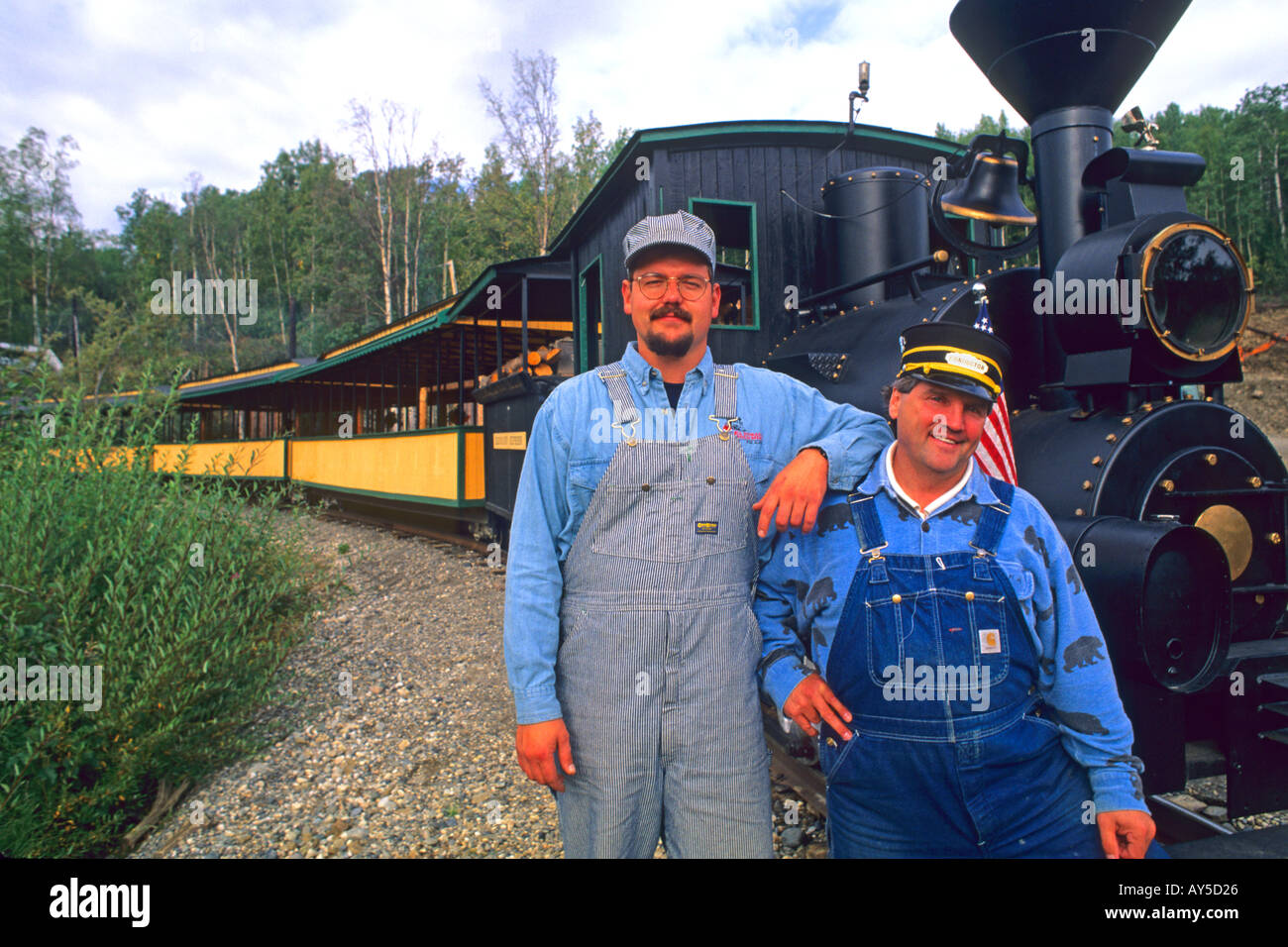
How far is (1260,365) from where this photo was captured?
26734mm

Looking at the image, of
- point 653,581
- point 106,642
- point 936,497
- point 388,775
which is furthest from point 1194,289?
point 106,642

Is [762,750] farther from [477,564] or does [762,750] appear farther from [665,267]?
[477,564]

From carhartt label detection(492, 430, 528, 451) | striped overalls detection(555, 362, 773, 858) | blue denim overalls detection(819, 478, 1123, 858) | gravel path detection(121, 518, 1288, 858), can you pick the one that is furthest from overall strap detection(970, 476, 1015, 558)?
carhartt label detection(492, 430, 528, 451)

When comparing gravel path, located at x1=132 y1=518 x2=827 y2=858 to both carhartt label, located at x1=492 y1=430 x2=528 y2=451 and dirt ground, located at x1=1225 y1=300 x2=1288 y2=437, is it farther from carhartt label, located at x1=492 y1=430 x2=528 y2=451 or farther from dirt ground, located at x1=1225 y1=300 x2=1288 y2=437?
dirt ground, located at x1=1225 y1=300 x2=1288 y2=437

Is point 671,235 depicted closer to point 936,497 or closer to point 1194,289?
point 936,497

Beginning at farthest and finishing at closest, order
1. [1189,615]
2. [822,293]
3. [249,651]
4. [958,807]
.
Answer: [249,651], [822,293], [1189,615], [958,807]

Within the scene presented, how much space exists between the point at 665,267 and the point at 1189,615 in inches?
80.6

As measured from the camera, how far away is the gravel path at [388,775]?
132 inches

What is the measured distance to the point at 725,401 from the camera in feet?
6.66

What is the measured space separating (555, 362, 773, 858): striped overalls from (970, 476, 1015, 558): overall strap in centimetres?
56

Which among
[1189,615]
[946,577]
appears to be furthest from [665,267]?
[1189,615]

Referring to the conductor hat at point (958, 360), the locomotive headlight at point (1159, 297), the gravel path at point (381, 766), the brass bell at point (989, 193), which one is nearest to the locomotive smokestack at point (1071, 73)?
the locomotive headlight at point (1159, 297)

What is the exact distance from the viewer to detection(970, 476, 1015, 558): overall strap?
1738 mm

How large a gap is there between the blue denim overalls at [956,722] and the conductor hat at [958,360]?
0.89 feet
